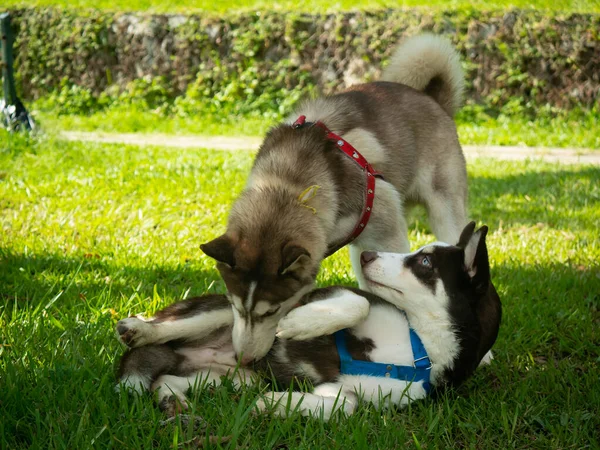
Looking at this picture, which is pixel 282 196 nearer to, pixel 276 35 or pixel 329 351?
pixel 329 351

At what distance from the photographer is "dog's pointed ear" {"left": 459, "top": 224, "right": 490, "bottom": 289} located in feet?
10.6

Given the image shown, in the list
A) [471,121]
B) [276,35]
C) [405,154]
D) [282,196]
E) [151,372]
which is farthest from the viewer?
[276,35]

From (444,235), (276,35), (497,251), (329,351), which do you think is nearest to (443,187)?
(444,235)

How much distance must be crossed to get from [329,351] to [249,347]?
399mm

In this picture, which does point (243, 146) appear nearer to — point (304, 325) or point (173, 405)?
point (304, 325)

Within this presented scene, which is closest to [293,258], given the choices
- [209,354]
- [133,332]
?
[209,354]

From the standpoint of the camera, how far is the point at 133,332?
317 cm

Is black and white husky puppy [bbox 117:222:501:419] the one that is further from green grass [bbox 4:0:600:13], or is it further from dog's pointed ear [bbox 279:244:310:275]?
green grass [bbox 4:0:600:13]

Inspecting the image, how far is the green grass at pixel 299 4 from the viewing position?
14.3 meters

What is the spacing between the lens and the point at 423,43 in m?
5.51

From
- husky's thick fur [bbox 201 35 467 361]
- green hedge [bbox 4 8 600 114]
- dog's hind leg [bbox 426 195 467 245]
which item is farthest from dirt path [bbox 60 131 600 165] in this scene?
dog's hind leg [bbox 426 195 467 245]

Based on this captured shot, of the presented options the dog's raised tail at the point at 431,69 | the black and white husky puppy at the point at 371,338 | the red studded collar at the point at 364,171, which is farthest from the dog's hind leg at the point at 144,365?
the dog's raised tail at the point at 431,69

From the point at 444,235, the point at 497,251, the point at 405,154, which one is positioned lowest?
the point at 497,251

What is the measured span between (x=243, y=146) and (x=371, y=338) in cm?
887
